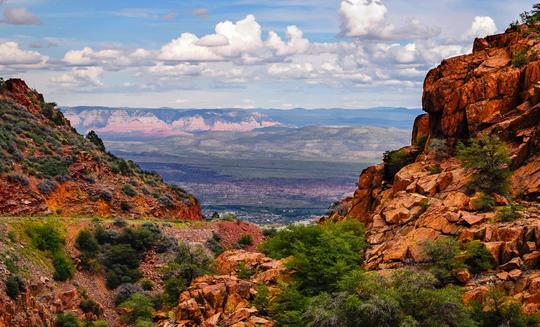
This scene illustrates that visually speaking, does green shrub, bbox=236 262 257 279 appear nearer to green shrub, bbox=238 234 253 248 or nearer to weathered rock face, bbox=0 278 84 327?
weathered rock face, bbox=0 278 84 327

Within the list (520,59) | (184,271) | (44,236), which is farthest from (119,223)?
(520,59)

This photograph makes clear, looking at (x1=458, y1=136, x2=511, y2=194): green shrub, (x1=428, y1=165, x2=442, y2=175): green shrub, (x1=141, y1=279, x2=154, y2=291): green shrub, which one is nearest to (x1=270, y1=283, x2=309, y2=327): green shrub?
(x1=458, y1=136, x2=511, y2=194): green shrub

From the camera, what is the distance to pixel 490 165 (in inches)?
1515

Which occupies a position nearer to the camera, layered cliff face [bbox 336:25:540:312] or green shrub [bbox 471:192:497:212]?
layered cliff face [bbox 336:25:540:312]

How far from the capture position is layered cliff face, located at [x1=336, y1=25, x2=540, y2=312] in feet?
109

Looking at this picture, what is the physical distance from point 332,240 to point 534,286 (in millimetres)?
12959

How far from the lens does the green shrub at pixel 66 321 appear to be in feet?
168

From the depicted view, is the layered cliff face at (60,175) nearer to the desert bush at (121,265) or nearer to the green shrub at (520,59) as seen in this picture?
the desert bush at (121,265)

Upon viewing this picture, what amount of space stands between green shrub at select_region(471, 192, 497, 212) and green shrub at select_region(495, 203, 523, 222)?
3.65ft

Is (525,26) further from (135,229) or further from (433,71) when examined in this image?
(135,229)

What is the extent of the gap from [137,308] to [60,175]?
31270mm

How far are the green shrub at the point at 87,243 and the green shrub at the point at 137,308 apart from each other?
9.95 metres

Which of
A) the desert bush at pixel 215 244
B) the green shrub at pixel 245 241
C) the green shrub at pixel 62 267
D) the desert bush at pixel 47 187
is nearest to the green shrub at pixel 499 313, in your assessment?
the green shrub at pixel 62 267

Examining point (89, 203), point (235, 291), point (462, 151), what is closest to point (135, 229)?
point (89, 203)
